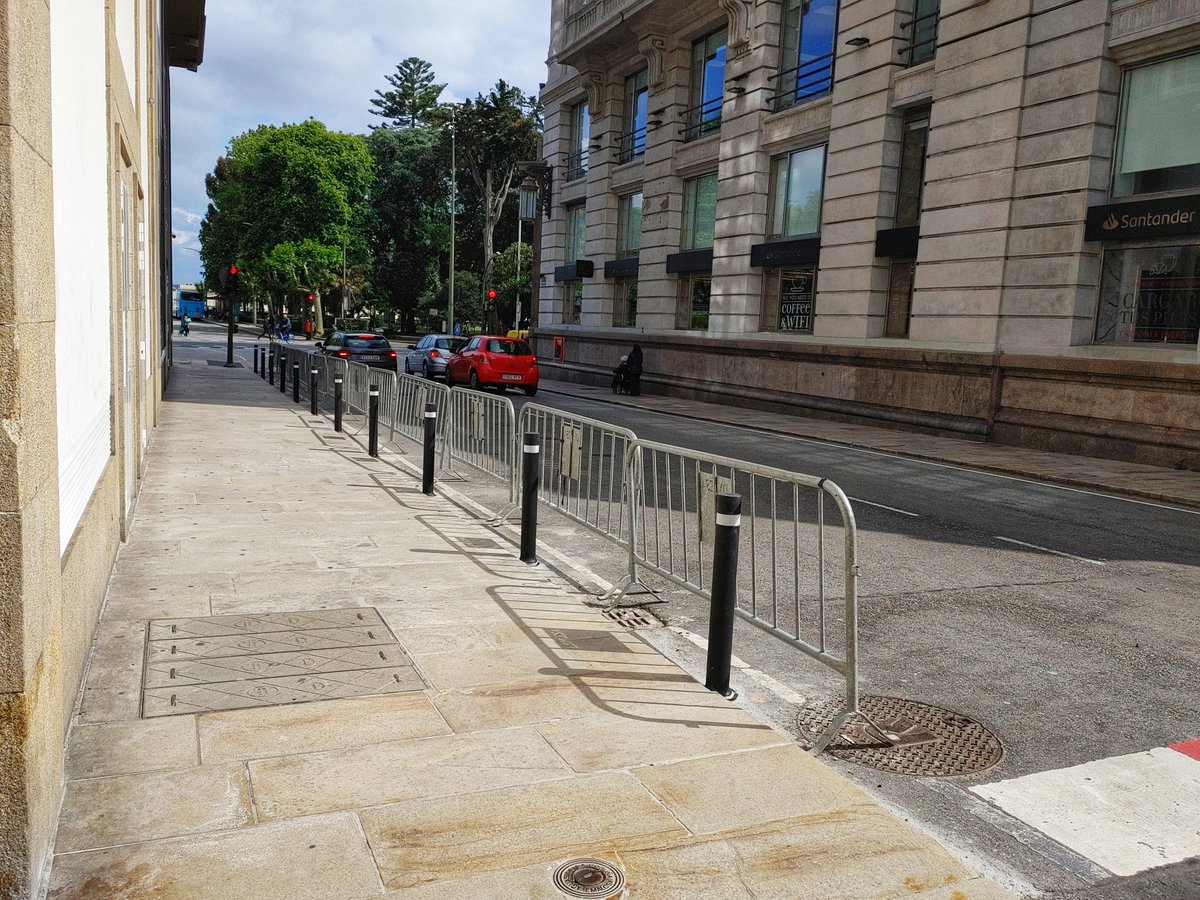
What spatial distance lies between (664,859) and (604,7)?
1306 inches

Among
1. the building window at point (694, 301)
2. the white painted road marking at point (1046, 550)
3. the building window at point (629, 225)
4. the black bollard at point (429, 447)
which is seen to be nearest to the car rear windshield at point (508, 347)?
the building window at point (694, 301)

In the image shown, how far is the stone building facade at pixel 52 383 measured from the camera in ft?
8.98

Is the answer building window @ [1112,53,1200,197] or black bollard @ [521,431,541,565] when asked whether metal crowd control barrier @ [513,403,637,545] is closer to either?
black bollard @ [521,431,541,565]

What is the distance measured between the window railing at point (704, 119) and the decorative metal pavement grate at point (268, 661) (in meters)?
25.2

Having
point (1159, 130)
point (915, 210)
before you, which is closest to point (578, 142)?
point (915, 210)

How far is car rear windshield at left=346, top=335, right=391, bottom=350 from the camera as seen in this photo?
100 ft

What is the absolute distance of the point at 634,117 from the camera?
33406mm

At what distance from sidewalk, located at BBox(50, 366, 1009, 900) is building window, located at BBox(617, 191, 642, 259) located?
89.5 ft

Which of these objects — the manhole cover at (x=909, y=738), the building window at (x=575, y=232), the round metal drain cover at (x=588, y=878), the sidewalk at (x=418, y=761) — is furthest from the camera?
the building window at (x=575, y=232)

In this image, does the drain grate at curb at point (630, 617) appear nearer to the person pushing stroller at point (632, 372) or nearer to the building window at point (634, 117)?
the person pushing stroller at point (632, 372)

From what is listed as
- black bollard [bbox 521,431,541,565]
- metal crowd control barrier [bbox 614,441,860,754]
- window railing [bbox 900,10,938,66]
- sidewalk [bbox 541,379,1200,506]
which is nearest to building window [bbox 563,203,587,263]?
sidewalk [bbox 541,379,1200,506]

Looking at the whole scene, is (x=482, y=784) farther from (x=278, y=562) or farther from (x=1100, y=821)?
(x=278, y=562)

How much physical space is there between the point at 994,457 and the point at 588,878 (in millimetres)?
14285

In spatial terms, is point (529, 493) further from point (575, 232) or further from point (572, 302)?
point (575, 232)
